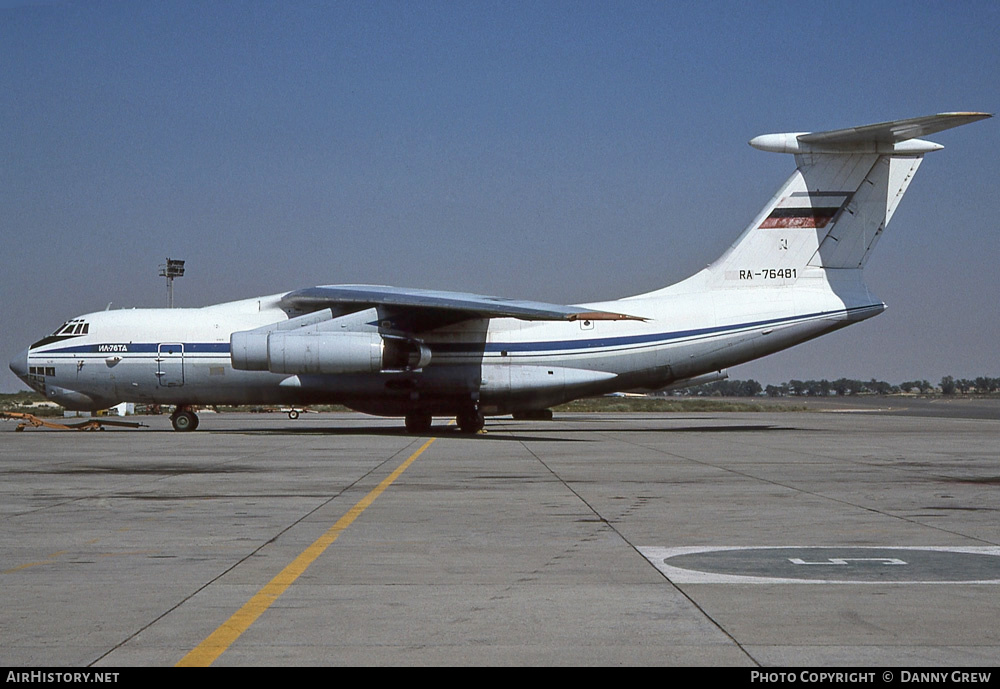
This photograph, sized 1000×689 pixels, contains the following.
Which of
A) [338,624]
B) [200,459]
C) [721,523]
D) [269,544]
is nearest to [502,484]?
[721,523]

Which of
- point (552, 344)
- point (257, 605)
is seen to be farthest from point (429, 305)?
point (257, 605)

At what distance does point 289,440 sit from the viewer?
25.3 m

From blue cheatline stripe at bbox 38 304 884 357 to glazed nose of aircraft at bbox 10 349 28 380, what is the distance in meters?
1.06

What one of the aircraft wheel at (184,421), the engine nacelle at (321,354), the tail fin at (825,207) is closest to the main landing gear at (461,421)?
the engine nacelle at (321,354)

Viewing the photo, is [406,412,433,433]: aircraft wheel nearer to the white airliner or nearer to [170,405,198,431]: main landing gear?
the white airliner

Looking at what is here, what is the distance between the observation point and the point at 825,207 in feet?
97.7

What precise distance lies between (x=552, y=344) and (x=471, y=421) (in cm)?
317

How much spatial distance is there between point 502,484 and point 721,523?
4521mm

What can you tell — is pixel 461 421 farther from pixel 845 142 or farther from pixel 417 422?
pixel 845 142

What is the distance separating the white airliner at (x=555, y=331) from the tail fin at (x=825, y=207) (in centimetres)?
4

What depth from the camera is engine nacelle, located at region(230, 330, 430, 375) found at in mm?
26266

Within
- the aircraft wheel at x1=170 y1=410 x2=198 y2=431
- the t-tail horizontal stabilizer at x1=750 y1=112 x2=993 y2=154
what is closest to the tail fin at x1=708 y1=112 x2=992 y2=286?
the t-tail horizontal stabilizer at x1=750 y1=112 x2=993 y2=154

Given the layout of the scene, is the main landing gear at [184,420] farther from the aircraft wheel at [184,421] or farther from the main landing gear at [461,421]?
the main landing gear at [461,421]

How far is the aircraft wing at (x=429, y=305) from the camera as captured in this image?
24688 millimetres
